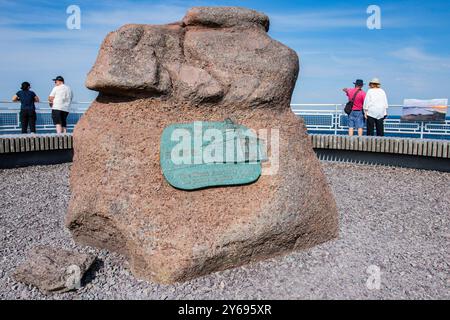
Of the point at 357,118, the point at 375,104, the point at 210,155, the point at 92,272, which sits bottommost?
the point at 92,272

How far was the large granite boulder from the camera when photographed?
138 inches

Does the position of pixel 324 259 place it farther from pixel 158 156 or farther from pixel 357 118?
pixel 357 118

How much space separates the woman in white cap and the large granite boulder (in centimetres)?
487

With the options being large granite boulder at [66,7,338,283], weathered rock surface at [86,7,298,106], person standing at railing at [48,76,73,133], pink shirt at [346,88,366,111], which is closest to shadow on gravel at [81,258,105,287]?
large granite boulder at [66,7,338,283]

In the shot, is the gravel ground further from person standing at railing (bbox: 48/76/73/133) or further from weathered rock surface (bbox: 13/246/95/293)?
person standing at railing (bbox: 48/76/73/133)

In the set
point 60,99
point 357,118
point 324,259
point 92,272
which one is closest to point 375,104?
point 357,118

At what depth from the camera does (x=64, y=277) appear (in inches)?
130

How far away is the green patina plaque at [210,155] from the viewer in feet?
12.1

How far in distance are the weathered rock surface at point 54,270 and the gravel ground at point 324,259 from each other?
7 cm

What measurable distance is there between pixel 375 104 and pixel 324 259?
5.66m

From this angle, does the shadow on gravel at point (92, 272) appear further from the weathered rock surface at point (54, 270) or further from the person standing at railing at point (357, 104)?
the person standing at railing at point (357, 104)

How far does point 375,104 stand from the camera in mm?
8727

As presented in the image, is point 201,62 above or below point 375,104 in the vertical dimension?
above

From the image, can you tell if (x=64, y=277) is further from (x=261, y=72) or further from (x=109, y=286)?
(x=261, y=72)
